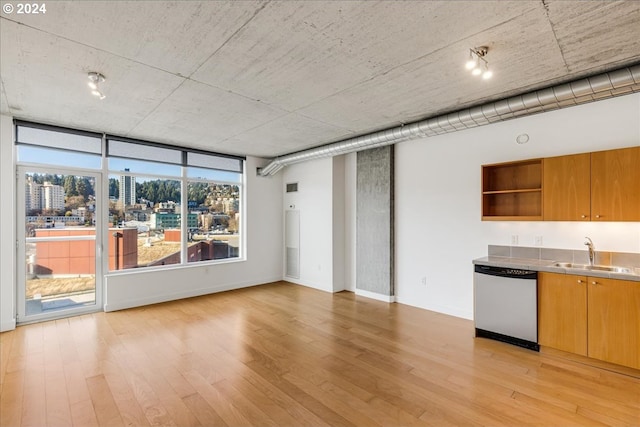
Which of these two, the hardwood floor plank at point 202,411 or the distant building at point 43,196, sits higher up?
the distant building at point 43,196

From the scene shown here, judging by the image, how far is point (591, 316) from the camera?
3105 mm

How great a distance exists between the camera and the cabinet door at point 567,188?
334 cm

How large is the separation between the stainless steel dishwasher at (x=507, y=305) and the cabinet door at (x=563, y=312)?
7cm

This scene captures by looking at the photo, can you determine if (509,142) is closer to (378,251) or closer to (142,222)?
(378,251)

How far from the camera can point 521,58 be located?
105 inches

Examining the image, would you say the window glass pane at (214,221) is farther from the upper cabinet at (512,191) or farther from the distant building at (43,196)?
the upper cabinet at (512,191)

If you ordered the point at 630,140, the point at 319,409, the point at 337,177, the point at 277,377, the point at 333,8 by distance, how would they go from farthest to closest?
1. the point at 337,177
2. the point at 630,140
3. the point at 277,377
4. the point at 319,409
5. the point at 333,8

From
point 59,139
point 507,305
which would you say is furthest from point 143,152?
point 507,305

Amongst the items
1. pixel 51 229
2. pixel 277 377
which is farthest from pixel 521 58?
pixel 51 229

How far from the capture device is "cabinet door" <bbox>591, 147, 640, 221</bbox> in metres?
3.06

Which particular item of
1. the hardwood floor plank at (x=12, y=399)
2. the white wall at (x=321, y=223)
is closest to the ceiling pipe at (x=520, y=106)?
the white wall at (x=321, y=223)

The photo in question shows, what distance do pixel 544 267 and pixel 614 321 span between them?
2.38 ft

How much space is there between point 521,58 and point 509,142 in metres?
1.72

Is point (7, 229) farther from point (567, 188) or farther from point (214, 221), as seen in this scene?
point (567, 188)
